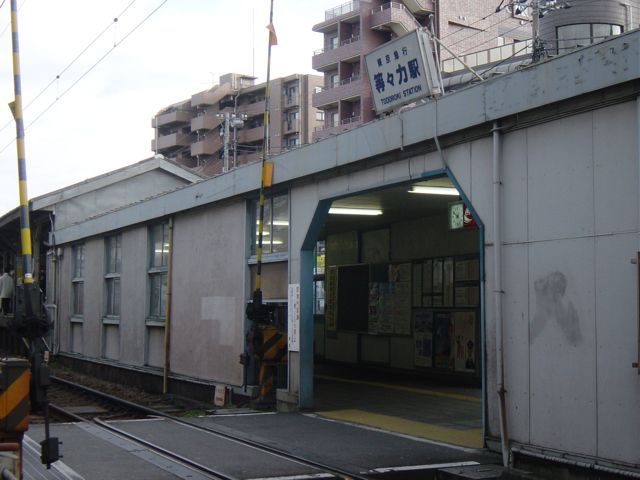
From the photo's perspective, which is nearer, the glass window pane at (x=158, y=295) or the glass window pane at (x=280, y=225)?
the glass window pane at (x=280, y=225)

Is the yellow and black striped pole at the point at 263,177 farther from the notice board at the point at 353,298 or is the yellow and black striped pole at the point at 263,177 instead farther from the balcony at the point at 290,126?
the balcony at the point at 290,126

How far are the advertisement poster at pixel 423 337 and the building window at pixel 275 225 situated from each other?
5044mm

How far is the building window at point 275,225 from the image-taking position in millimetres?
13781

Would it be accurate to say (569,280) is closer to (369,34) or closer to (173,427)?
(173,427)

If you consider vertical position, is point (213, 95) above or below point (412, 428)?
above

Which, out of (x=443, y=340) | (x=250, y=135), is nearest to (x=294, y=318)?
(x=443, y=340)

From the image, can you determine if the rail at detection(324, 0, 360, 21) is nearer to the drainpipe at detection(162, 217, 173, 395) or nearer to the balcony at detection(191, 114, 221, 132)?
the balcony at detection(191, 114, 221, 132)

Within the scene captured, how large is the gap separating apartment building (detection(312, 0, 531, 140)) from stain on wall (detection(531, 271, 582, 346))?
4102 centimetres

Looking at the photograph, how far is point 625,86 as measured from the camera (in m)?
7.30

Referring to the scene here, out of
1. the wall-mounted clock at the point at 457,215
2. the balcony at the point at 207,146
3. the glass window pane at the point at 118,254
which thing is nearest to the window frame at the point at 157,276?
the glass window pane at the point at 118,254

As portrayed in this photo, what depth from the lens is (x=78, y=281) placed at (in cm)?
2456

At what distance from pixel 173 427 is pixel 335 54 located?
4297cm

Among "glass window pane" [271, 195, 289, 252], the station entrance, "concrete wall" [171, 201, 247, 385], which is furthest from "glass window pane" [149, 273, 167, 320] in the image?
"glass window pane" [271, 195, 289, 252]

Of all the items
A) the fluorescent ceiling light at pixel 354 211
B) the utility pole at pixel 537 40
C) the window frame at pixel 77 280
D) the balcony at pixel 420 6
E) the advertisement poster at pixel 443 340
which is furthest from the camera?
the balcony at pixel 420 6
